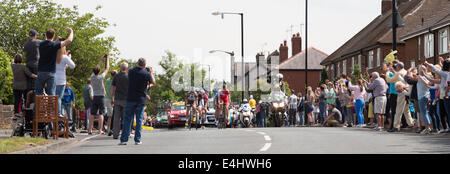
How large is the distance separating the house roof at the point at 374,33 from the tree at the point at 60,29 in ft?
72.0

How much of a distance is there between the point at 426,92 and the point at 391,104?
1.71 m

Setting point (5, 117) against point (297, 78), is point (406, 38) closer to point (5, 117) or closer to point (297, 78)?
point (5, 117)

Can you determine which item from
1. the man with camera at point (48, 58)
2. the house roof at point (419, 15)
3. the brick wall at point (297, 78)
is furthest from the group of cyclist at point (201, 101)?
the brick wall at point (297, 78)

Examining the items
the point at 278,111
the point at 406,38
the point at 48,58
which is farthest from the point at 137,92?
the point at 406,38

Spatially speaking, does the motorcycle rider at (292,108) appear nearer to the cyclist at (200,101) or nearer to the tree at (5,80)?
the cyclist at (200,101)

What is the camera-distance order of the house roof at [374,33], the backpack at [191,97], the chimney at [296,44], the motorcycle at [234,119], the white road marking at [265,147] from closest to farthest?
the white road marking at [265,147] → the backpack at [191,97] → the motorcycle at [234,119] → the house roof at [374,33] → the chimney at [296,44]

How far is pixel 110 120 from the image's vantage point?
17453mm

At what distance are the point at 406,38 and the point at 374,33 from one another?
38.0 feet

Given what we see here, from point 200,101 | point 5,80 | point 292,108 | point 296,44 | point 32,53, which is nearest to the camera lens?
point 32,53

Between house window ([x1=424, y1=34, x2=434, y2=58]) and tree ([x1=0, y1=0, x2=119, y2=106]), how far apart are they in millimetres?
22193

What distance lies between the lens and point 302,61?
95.7 metres

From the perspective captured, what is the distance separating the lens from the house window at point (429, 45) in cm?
4328
